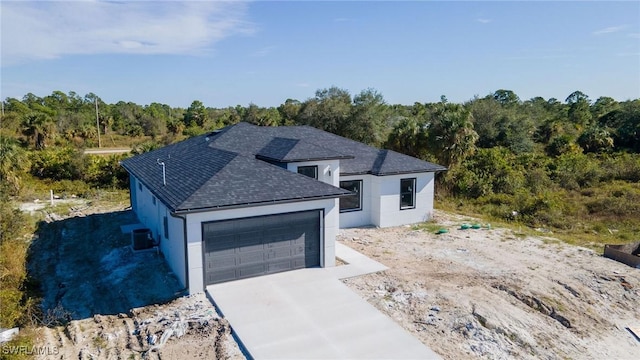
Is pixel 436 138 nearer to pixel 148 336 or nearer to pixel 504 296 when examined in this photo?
pixel 504 296

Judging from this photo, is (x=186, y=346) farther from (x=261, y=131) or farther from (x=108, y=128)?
(x=108, y=128)

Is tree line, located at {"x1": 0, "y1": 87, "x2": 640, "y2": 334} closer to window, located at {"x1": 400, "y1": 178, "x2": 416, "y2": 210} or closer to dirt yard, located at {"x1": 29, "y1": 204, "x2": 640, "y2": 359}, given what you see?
dirt yard, located at {"x1": 29, "y1": 204, "x2": 640, "y2": 359}

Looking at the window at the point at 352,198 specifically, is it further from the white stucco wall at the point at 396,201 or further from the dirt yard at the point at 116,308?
the dirt yard at the point at 116,308

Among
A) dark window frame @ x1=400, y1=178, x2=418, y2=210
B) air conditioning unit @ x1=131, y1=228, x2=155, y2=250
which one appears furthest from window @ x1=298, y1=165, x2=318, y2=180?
air conditioning unit @ x1=131, y1=228, x2=155, y2=250

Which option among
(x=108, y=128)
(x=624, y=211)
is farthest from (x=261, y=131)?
(x=108, y=128)

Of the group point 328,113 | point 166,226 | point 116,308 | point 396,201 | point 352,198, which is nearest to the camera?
point 116,308

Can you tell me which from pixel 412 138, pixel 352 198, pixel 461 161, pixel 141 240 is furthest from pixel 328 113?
pixel 141 240
